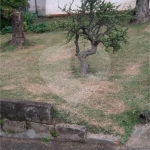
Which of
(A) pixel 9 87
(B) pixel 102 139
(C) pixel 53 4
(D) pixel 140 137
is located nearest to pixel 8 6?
(C) pixel 53 4

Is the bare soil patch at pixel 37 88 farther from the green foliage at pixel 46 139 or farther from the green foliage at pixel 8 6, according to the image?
the green foliage at pixel 8 6

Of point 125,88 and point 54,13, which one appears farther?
point 54,13

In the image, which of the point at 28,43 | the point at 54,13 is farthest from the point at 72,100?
the point at 54,13

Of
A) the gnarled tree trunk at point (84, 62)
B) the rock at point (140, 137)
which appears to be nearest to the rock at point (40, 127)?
the rock at point (140, 137)

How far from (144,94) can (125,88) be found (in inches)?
14.5

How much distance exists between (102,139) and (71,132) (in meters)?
0.40

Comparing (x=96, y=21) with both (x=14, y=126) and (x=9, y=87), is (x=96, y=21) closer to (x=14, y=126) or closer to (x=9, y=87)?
(x=9, y=87)

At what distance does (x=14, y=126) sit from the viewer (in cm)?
427

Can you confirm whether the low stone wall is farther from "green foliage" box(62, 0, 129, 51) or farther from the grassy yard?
"green foliage" box(62, 0, 129, 51)

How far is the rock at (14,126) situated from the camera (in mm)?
4242

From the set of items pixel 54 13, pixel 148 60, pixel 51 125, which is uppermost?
pixel 54 13

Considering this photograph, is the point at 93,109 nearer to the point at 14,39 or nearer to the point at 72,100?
the point at 72,100

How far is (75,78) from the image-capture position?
5.54 meters

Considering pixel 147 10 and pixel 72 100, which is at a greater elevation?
pixel 147 10
